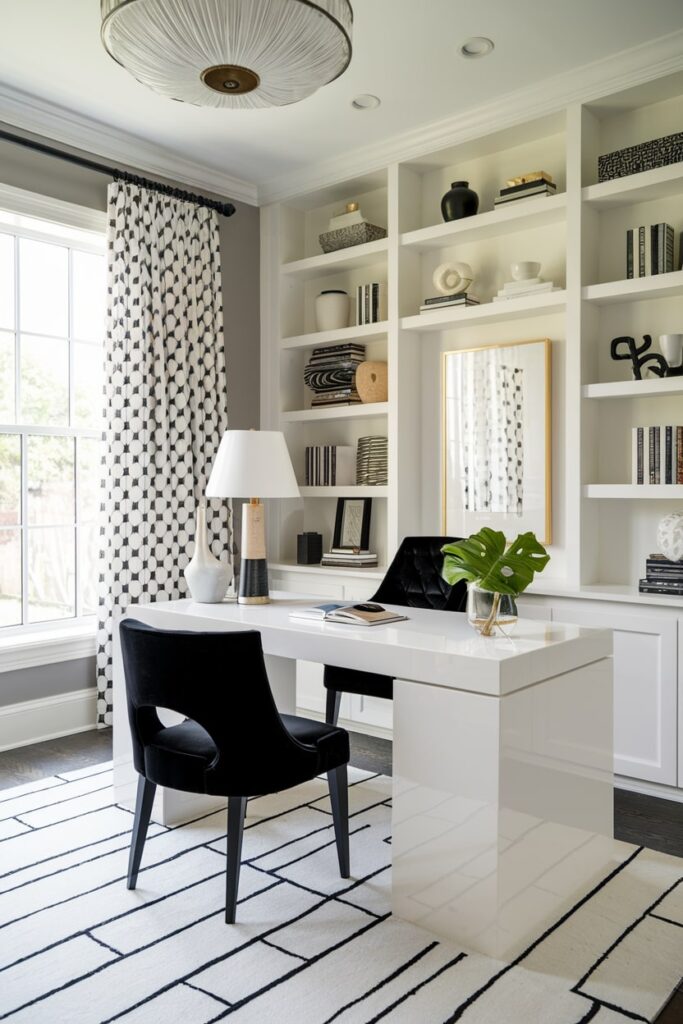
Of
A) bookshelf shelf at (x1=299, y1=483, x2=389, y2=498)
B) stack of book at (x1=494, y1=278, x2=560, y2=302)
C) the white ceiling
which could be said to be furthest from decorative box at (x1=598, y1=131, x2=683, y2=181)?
bookshelf shelf at (x1=299, y1=483, x2=389, y2=498)

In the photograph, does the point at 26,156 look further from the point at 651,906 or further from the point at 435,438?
the point at 651,906

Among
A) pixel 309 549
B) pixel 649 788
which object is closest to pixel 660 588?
pixel 649 788

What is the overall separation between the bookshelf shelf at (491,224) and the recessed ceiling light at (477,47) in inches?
26.2

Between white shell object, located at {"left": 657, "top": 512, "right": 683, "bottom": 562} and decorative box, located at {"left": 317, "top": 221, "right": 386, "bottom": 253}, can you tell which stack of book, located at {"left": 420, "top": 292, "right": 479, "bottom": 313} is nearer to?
decorative box, located at {"left": 317, "top": 221, "right": 386, "bottom": 253}

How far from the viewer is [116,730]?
2.98 meters

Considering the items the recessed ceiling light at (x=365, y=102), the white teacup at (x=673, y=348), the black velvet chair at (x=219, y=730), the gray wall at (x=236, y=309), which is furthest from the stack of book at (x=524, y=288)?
the black velvet chair at (x=219, y=730)

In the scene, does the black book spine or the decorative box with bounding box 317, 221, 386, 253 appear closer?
the black book spine

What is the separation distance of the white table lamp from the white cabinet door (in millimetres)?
1413

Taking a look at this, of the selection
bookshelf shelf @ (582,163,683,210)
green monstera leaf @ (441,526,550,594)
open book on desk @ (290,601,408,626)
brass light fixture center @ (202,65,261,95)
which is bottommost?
open book on desk @ (290,601,408,626)

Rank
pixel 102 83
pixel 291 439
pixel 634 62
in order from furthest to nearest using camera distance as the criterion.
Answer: pixel 291 439
pixel 102 83
pixel 634 62

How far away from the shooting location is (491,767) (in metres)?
2.01

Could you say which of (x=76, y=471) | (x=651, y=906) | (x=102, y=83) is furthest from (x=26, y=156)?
(x=651, y=906)

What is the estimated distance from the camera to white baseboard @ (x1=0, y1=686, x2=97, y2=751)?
12.2 ft

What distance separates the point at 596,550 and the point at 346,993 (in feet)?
7.61
